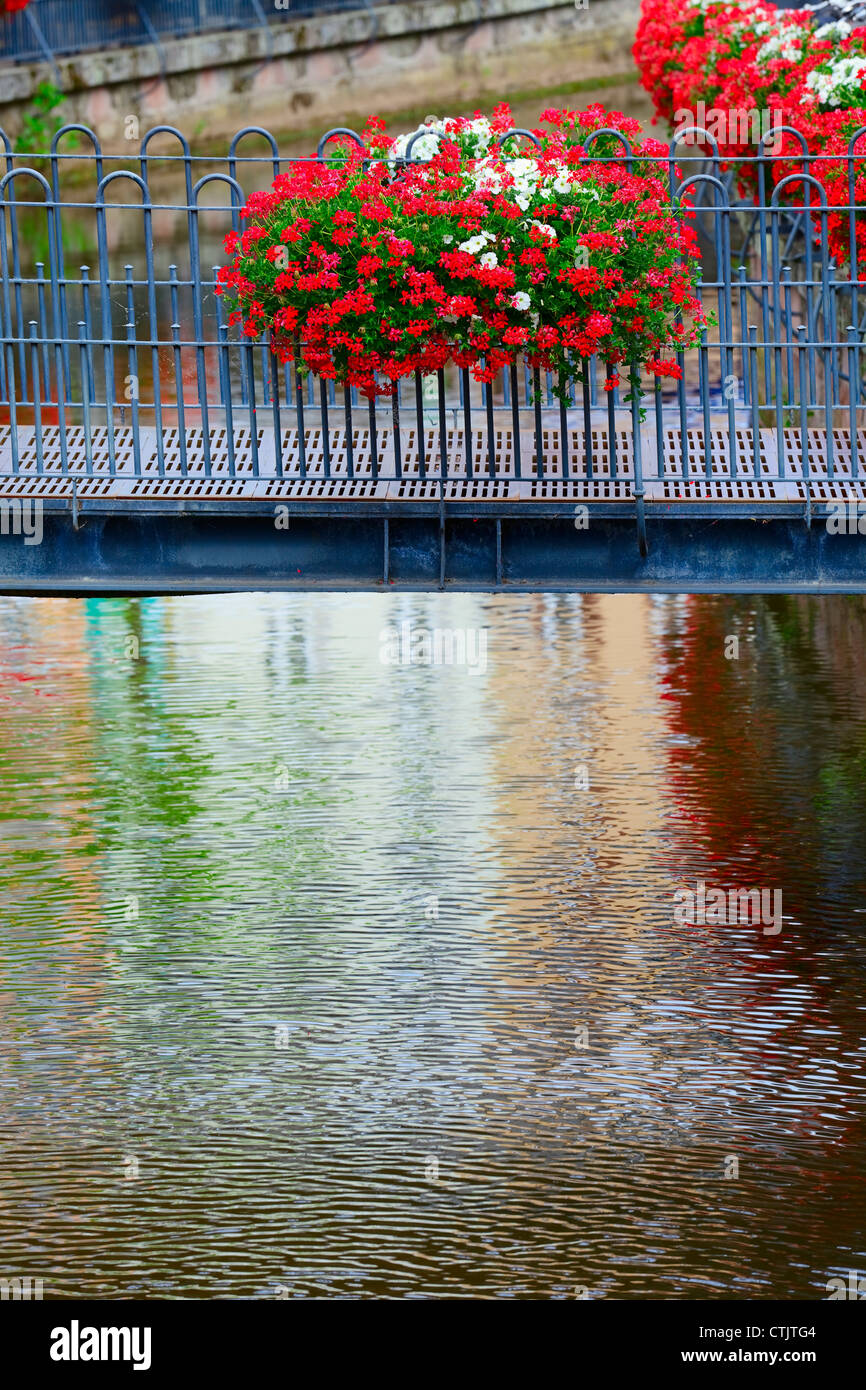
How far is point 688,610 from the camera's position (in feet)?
77.3

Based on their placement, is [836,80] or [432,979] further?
[836,80]

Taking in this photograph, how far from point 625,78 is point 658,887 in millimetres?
31465

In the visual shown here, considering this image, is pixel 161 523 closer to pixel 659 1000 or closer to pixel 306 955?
pixel 306 955

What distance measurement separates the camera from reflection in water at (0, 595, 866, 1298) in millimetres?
8336

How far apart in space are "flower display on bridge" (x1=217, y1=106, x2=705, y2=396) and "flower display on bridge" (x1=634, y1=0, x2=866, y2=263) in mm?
1187

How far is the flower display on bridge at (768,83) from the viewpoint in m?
13.6

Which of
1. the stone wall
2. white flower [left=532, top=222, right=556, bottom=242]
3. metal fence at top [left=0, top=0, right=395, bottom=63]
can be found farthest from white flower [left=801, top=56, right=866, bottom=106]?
metal fence at top [left=0, top=0, right=395, bottom=63]

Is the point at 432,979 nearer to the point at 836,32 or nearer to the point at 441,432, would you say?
the point at 441,432

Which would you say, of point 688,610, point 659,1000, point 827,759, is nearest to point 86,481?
point 659,1000

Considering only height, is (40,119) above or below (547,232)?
above

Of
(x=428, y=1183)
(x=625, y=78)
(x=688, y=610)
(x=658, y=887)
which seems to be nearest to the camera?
(x=428, y=1183)

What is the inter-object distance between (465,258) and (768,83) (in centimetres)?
792

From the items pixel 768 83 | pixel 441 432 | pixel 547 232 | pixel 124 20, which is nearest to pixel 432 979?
pixel 441 432

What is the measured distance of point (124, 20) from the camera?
42.8m
